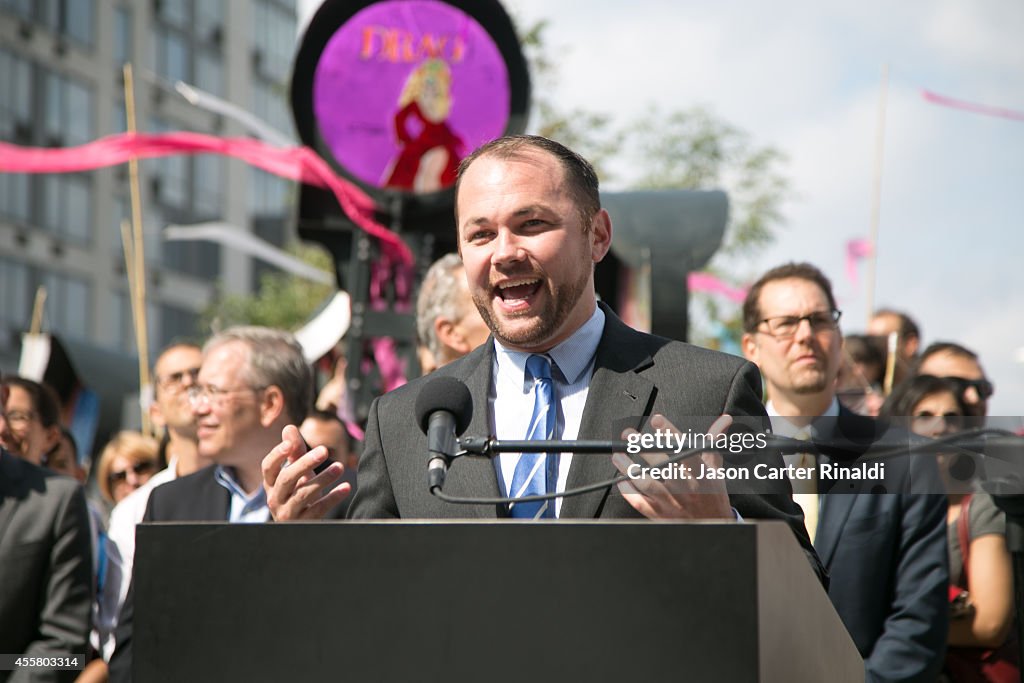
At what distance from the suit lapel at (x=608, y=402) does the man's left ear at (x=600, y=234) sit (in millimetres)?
154

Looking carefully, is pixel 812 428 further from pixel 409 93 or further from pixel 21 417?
pixel 409 93

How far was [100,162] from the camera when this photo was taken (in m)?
7.94

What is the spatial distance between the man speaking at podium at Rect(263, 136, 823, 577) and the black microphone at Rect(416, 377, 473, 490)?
0.36 m

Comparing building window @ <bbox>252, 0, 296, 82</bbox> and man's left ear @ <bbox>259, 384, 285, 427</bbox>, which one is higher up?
building window @ <bbox>252, 0, 296, 82</bbox>

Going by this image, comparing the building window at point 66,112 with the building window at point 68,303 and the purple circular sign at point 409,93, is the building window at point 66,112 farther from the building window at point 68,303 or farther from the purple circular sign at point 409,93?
the purple circular sign at point 409,93

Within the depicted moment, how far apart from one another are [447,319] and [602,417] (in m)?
2.22

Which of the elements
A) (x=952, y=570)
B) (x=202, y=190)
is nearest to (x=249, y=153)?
(x=952, y=570)

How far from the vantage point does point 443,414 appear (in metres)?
2.80

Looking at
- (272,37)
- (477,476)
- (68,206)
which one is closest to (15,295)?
(68,206)


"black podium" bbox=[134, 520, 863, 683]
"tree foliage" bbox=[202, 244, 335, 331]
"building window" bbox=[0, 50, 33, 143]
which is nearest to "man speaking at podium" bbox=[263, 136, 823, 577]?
"black podium" bbox=[134, 520, 863, 683]

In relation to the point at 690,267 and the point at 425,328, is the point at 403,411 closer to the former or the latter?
the point at 425,328

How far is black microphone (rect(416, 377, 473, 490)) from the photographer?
275 cm

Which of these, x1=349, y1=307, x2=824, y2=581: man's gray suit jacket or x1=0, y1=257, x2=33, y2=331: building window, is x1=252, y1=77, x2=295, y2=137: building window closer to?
x1=0, y1=257, x2=33, y2=331: building window

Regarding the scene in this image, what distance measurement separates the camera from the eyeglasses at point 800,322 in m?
5.36
